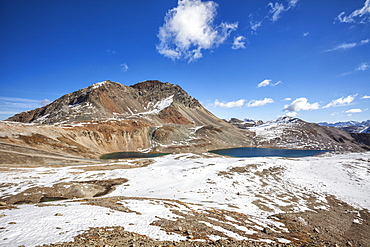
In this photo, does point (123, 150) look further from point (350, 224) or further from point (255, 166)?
point (350, 224)

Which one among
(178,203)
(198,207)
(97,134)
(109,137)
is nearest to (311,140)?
(109,137)

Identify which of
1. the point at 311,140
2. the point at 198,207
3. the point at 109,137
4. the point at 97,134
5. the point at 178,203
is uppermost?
the point at 97,134

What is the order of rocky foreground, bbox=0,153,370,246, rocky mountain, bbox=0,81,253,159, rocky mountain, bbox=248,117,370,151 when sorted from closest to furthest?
rocky foreground, bbox=0,153,370,246
rocky mountain, bbox=0,81,253,159
rocky mountain, bbox=248,117,370,151

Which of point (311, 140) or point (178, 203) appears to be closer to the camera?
point (178, 203)

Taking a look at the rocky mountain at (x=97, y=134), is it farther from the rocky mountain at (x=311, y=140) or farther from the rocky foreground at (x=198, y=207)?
the rocky foreground at (x=198, y=207)

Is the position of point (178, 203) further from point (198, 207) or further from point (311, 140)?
point (311, 140)

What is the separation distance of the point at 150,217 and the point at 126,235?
179 inches

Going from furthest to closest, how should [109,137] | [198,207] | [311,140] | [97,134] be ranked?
1. [311,140]
2. [109,137]
3. [97,134]
4. [198,207]

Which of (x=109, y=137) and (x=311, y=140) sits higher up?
(x=109, y=137)

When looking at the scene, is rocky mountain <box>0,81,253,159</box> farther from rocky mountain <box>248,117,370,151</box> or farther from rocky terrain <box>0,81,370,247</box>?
rocky mountain <box>248,117,370,151</box>

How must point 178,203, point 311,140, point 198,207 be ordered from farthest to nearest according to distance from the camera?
point 311,140 → point 178,203 → point 198,207

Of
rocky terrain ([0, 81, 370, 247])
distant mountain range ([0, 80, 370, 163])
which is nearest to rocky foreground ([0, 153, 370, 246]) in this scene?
rocky terrain ([0, 81, 370, 247])

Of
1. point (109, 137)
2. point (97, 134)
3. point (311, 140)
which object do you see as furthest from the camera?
point (311, 140)

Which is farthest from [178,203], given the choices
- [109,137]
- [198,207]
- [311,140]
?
[311,140]
